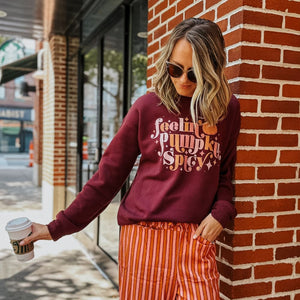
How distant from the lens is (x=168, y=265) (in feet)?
A: 5.30

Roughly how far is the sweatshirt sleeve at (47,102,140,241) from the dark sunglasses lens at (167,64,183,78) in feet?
0.78

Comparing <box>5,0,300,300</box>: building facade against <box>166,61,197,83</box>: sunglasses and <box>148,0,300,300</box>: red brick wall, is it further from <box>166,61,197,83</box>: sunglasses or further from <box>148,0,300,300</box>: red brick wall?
<box>166,61,197,83</box>: sunglasses

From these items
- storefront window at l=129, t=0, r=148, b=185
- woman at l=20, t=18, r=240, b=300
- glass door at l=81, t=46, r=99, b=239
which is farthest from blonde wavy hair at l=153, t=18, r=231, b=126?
glass door at l=81, t=46, r=99, b=239

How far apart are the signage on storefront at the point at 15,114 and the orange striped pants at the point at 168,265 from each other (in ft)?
117

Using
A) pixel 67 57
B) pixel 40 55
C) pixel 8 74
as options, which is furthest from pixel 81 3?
pixel 8 74

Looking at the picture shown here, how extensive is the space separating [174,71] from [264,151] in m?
0.70

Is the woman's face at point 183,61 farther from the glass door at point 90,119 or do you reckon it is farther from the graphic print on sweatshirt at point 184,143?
the glass door at point 90,119

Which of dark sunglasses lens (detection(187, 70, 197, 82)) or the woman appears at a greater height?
dark sunglasses lens (detection(187, 70, 197, 82))

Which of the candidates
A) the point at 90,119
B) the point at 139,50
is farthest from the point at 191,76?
the point at 90,119

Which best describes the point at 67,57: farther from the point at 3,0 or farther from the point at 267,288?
the point at 267,288

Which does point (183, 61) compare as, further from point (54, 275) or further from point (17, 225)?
point (54, 275)

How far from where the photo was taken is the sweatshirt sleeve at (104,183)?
1.75m

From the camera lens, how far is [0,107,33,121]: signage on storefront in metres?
35.4

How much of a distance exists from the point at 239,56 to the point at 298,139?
0.55m
